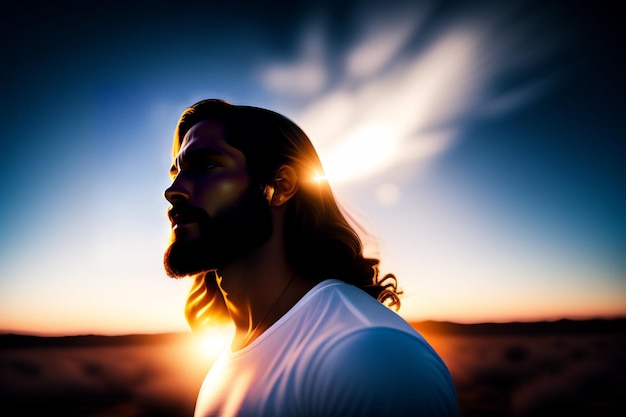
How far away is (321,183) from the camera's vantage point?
231cm

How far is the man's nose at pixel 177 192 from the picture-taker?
6.21 feet

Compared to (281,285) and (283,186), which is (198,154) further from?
(281,285)

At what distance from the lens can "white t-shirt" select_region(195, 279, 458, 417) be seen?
0.93 m

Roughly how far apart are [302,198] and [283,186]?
0.48ft

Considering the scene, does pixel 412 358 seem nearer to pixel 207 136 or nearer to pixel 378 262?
pixel 378 262

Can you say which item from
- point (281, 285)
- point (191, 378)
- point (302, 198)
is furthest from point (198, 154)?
point (191, 378)

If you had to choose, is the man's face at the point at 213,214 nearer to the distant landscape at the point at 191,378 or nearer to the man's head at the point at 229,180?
the man's head at the point at 229,180

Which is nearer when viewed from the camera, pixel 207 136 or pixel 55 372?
pixel 207 136

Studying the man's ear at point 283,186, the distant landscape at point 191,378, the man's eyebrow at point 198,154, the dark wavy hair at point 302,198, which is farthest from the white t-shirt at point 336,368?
the distant landscape at point 191,378

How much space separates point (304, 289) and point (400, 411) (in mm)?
967

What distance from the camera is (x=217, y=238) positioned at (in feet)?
5.97

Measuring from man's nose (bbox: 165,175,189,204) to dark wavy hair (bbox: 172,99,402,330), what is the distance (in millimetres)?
383

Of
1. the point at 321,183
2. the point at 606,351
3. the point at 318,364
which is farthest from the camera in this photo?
the point at 606,351

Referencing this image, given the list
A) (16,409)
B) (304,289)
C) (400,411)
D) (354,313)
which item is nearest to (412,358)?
(400,411)
